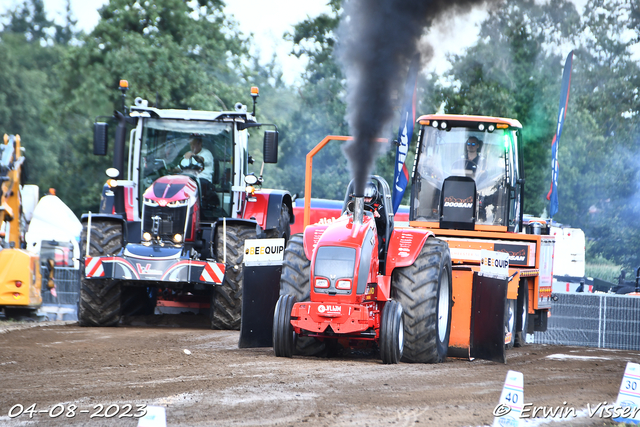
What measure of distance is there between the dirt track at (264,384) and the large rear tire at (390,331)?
0.18 meters

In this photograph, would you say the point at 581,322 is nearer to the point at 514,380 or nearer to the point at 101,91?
the point at 514,380

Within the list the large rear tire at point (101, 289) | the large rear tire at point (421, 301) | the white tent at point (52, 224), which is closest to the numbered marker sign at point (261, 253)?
the large rear tire at point (421, 301)

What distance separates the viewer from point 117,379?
23.1 feet

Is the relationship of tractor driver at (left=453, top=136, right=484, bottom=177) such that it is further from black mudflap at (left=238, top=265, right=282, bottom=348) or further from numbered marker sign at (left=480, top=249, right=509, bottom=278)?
black mudflap at (left=238, top=265, right=282, bottom=348)

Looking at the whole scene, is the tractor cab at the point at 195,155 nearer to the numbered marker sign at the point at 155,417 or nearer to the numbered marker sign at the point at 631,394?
the numbered marker sign at the point at 631,394

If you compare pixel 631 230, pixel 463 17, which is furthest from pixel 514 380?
pixel 631 230

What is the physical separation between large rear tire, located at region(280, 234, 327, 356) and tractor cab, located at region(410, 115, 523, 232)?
4.23m

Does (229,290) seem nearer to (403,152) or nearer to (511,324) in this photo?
(511,324)

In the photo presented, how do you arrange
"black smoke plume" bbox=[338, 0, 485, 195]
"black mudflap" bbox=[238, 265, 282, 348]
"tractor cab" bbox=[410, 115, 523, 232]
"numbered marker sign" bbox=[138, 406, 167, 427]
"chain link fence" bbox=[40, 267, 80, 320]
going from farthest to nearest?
1. "chain link fence" bbox=[40, 267, 80, 320]
2. "tractor cab" bbox=[410, 115, 523, 232]
3. "black mudflap" bbox=[238, 265, 282, 348]
4. "black smoke plume" bbox=[338, 0, 485, 195]
5. "numbered marker sign" bbox=[138, 406, 167, 427]

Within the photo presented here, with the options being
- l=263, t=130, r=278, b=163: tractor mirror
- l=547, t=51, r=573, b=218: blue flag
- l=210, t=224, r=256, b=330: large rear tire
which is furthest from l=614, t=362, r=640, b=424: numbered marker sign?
l=547, t=51, r=573, b=218: blue flag

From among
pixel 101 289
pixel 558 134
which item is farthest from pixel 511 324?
pixel 558 134

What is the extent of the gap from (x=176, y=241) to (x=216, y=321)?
129 cm

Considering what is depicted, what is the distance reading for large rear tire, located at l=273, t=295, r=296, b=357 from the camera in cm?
837

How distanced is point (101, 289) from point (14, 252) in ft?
6.30
